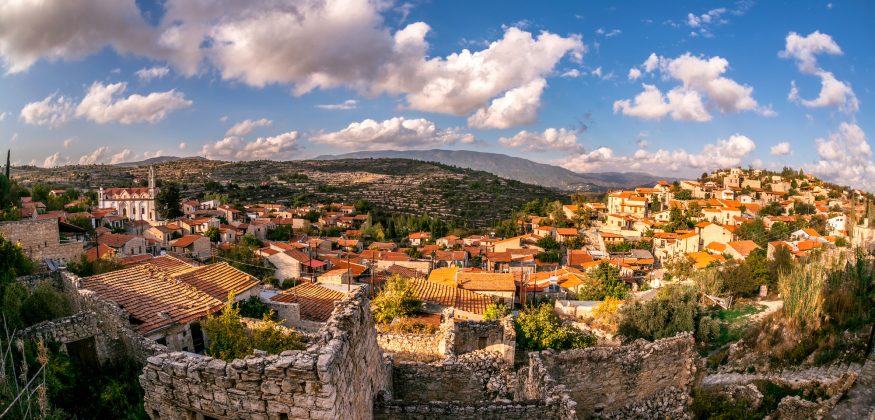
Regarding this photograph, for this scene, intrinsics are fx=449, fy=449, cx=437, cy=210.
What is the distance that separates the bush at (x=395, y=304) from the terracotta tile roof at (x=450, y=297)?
1.48 meters

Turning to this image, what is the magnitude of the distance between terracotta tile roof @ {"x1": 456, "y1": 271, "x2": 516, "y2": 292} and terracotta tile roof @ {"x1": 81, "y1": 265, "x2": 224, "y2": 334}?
621 inches

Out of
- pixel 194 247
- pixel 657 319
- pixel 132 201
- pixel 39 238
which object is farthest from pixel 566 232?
pixel 132 201

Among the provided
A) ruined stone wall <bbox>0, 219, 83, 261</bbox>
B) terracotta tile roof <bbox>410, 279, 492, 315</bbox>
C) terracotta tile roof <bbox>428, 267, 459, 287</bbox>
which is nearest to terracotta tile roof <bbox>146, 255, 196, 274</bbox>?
ruined stone wall <bbox>0, 219, 83, 261</bbox>

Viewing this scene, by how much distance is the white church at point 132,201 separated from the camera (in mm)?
56469

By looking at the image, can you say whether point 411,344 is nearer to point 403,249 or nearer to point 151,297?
point 151,297

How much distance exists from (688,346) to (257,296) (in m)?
11.4

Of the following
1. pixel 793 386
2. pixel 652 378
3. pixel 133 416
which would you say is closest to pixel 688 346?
pixel 652 378

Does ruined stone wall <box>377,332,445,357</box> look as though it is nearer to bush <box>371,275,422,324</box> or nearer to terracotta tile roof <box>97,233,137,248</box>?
bush <box>371,275,422,324</box>

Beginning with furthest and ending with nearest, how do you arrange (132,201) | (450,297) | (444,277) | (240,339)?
1. (132,201)
2. (444,277)
3. (450,297)
4. (240,339)

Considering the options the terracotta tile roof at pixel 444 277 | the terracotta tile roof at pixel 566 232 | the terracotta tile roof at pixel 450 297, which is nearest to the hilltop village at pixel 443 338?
the terracotta tile roof at pixel 450 297

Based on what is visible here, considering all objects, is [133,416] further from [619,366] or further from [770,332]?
[770,332]

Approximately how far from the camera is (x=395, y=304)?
15883 mm

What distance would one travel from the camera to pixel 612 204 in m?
76.5

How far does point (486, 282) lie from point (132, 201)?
5348cm
